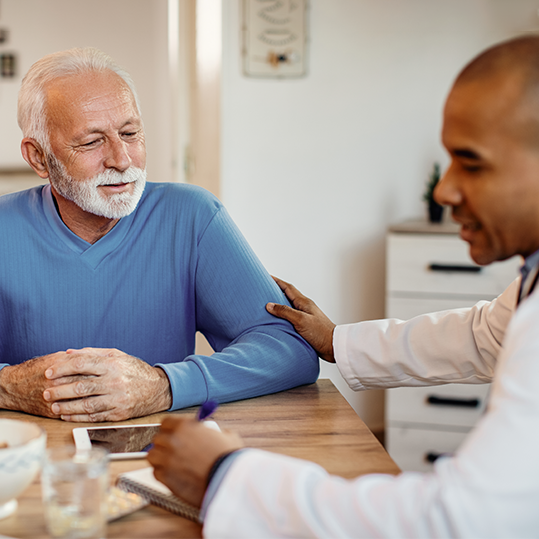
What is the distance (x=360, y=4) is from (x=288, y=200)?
2.99ft

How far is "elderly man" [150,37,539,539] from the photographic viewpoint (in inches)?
23.1

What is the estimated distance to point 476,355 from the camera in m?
1.14

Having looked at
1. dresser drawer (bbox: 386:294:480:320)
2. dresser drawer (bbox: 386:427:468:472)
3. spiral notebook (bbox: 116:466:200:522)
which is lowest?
dresser drawer (bbox: 386:427:468:472)

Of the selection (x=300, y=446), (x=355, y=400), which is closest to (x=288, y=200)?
(x=355, y=400)

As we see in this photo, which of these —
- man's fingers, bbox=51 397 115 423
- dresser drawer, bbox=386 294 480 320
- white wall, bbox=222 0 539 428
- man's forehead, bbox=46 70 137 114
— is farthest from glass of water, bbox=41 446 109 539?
white wall, bbox=222 0 539 428

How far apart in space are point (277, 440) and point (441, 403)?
5.97ft

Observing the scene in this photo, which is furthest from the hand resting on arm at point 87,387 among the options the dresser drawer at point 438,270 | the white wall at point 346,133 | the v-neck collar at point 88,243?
the white wall at point 346,133

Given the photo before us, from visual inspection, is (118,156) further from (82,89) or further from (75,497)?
(75,497)

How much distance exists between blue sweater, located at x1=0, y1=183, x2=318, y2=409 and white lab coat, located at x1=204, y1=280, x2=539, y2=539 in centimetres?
63

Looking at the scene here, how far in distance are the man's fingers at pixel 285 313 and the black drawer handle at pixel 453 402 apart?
4.90 feet

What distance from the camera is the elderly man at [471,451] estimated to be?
587 millimetres

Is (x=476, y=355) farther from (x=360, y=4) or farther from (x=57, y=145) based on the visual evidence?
(x=360, y=4)

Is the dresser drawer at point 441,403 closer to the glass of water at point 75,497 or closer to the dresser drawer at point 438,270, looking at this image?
the dresser drawer at point 438,270

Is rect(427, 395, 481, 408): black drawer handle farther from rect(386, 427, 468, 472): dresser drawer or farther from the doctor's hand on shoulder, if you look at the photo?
the doctor's hand on shoulder
